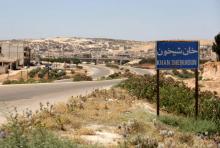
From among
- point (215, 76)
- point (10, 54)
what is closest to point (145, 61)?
point (10, 54)

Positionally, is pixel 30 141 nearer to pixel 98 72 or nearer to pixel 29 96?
pixel 29 96

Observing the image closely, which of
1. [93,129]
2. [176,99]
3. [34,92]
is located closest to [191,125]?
[93,129]

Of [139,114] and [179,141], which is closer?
[179,141]

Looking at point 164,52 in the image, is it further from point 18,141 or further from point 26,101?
point 18,141

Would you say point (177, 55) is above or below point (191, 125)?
above

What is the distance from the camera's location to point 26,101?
74.5ft

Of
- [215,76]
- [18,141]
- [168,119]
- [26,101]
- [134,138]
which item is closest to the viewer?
[18,141]

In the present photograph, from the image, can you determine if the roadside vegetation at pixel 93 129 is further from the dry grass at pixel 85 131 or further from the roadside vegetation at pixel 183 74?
the roadside vegetation at pixel 183 74

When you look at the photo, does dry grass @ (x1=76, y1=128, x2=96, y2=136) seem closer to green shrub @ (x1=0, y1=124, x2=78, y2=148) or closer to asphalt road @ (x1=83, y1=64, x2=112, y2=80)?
green shrub @ (x1=0, y1=124, x2=78, y2=148)

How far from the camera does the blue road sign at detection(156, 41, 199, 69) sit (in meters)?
16.7

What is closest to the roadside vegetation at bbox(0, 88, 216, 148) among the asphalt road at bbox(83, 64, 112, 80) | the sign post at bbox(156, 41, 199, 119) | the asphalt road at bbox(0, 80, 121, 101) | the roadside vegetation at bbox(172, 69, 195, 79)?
the sign post at bbox(156, 41, 199, 119)

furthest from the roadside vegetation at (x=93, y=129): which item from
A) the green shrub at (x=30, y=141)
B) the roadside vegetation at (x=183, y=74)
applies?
the roadside vegetation at (x=183, y=74)

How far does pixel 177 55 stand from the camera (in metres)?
16.9

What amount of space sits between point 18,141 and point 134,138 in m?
3.59
